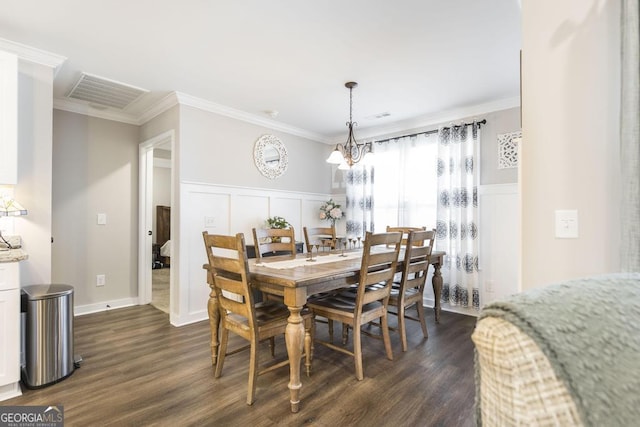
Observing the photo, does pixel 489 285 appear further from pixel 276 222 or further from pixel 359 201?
pixel 276 222

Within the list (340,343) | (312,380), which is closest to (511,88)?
(340,343)

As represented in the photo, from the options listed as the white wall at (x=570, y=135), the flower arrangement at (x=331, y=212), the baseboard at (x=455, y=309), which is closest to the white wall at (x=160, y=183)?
the flower arrangement at (x=331, y=212)

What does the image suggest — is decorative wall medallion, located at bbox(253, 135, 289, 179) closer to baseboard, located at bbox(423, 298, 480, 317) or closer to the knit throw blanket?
baseboard, located at bbox(423, 298, 480, 317)

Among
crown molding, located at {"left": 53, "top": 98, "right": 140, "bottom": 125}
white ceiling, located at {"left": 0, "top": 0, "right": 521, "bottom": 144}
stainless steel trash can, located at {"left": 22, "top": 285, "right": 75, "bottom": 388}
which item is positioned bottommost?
stainless steel trash can, located at {"left": 22, "top": 285, "right": 75, "bottom": 388}

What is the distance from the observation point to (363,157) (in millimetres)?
3438

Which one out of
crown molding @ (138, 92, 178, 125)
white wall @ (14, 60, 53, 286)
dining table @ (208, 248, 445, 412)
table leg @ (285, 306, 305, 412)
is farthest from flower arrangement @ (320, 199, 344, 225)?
white wall @ (14, 60, 53, 286)

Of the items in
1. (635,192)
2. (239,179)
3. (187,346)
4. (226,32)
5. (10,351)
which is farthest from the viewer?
(239,179)

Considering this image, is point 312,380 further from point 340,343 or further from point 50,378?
point 50,378

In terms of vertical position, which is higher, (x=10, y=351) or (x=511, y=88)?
(x=511, y=88)

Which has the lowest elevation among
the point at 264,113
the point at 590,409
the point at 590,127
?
the point at 590,409

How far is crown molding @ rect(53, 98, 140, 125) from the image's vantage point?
3.49 metres

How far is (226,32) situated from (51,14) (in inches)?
44.0

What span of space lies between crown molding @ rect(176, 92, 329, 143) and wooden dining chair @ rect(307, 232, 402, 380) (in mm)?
2556

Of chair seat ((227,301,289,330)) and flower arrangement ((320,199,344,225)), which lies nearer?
chair seat ((227,301,289,330))
